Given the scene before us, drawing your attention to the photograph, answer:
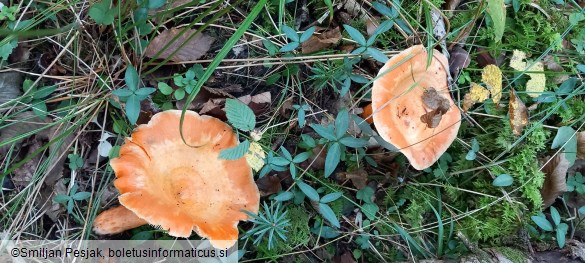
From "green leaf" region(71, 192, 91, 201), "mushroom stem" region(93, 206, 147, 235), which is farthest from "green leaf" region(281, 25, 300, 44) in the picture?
"green leaf" region(71, 192, 91, 201)

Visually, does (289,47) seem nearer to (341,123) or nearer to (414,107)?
(341,123)

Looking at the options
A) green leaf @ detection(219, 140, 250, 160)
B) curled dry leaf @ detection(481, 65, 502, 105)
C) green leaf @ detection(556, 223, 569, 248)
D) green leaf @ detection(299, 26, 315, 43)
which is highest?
green leaf @ detection(299, 26, 315, 43)

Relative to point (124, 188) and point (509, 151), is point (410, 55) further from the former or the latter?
point (124, 188)

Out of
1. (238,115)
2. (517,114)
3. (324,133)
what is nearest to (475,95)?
(517,114)

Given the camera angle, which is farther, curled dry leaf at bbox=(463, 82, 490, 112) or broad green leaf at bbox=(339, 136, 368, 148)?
curled dry leaf at bbox=(463, 82, 490, 112)

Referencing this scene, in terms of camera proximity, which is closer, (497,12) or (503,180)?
(497,12)

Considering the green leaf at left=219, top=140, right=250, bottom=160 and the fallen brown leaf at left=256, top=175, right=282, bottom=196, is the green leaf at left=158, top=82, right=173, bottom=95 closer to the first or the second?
the green leaf at left=219, top=140, right=250, bottom=160

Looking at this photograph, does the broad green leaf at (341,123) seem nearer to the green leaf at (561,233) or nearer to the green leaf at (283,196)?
the green leaf at (283,196)
